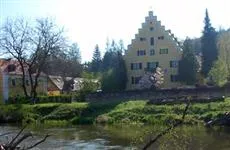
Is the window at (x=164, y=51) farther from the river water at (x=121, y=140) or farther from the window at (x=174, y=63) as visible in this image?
the river water at (x=121, y=140)

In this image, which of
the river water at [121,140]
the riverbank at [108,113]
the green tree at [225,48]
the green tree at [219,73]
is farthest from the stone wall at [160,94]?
the river water at [121,140]

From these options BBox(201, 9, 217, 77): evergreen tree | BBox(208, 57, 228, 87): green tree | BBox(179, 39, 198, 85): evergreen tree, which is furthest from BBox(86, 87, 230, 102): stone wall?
BBox(201, 9, 217, 77): evergreen tree

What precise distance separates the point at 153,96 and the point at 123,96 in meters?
3.69

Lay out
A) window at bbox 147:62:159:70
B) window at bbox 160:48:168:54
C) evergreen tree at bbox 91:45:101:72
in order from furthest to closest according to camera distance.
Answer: evergreen tree at bbox 91:45:101:72 < window at bbox 147:62:159:70 < window at bbox 160:48:168:54

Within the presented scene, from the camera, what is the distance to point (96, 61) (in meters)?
120

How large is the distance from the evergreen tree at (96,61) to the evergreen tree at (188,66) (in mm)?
53546

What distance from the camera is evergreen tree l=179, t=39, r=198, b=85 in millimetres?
59344

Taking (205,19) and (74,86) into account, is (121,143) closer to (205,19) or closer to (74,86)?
(205,19)

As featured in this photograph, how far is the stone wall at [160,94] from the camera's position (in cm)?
4835

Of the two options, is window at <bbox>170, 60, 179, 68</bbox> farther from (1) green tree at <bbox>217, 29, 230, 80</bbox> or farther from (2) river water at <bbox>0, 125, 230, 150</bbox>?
(2) river water at <bbox>0, 125, 230, 150</bbox>

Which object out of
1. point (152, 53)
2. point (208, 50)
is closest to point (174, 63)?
point (152, 53)

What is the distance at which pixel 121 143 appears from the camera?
27.2 m

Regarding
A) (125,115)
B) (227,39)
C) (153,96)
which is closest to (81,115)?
(125,115)

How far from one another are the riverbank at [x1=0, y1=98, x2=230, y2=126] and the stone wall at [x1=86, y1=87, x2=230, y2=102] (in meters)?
4.58
